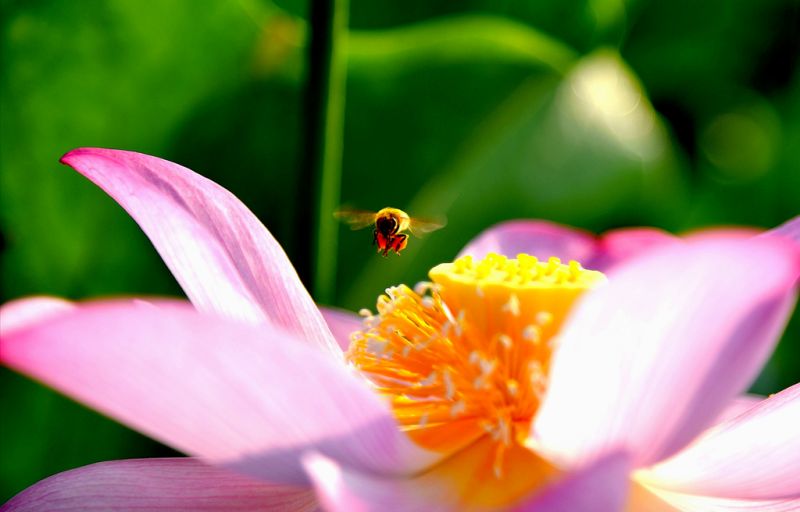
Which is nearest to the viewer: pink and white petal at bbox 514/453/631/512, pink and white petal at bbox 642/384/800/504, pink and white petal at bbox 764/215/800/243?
pink and white petal at bbox 514/453/631/512

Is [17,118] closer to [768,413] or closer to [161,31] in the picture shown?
[161,31]

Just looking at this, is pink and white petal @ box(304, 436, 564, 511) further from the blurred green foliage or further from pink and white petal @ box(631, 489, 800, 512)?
the blurred green foliage

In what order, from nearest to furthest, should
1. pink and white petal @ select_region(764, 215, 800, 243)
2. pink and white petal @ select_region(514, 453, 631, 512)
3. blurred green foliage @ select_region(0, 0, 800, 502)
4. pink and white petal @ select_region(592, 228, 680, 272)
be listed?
pink and white petal @ select_region(514, 453, 631, 512) < pink and white petal @ select_region(764, 215, 800, 243) < pink and white petal @ select_region(592, 228, 680, 272) < blurred green foliage @ select_region(0, 0, 800, 502)

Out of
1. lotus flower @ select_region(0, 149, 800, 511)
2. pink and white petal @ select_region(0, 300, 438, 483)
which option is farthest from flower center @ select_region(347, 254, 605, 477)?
pink and white petal @ select_region(0, 300, 438, 483)

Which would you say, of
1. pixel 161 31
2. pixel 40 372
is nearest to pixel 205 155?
pixel 161 31

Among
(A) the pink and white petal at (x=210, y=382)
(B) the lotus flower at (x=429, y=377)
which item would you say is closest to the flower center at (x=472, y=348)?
(B) the lotus flower at (x=429, y=377)

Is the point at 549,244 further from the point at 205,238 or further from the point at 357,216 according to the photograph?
the point at 205,238

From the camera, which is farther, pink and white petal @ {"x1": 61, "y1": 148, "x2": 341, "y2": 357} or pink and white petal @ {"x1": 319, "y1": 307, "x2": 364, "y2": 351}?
pink and white petal @ {"x1": 319, "y1": 307, "x2": 364, "y2": 351}
